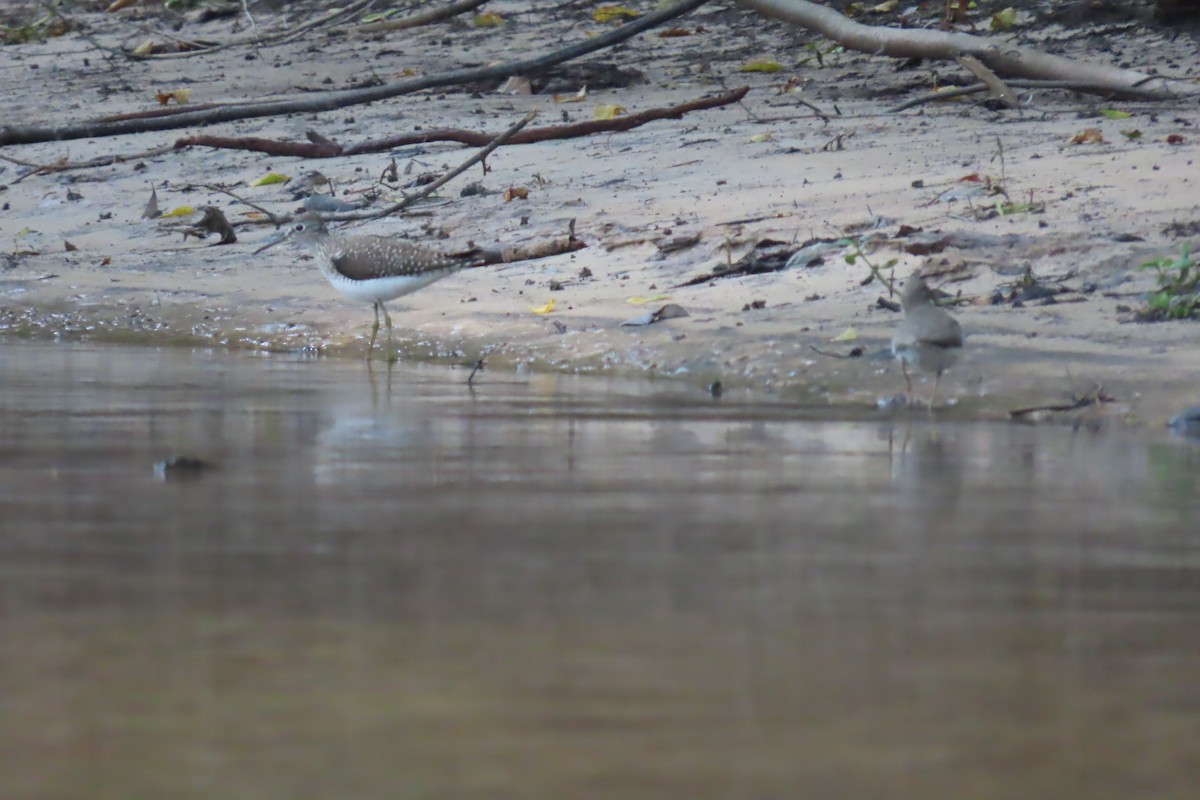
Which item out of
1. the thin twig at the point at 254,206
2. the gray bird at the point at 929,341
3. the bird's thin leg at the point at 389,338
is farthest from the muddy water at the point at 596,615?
the thin twig at the point at 254,206

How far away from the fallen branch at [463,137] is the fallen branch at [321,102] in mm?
179

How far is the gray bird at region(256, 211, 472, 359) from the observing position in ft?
26.4

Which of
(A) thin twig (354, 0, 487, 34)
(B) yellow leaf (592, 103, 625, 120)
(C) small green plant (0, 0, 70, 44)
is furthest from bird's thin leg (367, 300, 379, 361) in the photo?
(C) small green plant (0, 0, 70, 44)

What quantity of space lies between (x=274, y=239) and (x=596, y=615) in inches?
267

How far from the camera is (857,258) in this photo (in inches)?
311

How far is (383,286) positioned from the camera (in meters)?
8.03

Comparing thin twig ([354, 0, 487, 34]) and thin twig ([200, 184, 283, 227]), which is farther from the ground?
thin twig ([354, 0, 487, 34])

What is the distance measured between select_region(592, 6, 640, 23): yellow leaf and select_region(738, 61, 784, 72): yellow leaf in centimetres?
156

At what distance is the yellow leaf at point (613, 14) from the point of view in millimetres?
13609

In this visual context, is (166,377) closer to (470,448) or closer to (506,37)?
(470,448)

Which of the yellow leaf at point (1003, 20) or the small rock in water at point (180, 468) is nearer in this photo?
the small rock in water at point (180, 468)

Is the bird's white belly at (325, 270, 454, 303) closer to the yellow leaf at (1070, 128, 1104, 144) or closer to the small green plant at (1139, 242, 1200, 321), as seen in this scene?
the small green plant at (1139, 242, 1200, 321)

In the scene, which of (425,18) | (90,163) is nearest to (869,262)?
(90,163)

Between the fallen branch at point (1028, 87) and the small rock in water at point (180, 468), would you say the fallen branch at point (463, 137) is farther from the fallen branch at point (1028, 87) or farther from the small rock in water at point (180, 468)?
the small rock in water at point (180, 468)
